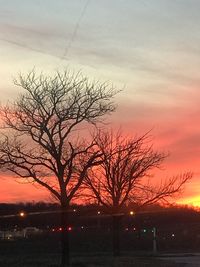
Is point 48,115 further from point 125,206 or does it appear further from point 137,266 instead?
point 125,206

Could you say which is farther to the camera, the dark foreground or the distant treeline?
the distant treeline

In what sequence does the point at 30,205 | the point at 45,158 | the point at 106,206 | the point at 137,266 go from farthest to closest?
1. the point at 30,205
2. the point at 106,206
3. the point at 45,158
4. the point at 137,266

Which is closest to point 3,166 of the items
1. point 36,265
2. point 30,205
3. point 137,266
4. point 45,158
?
point 45,158

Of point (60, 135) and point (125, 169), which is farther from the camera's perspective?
point (125, 169)

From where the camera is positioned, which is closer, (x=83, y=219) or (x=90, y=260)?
(x=90, y=260)

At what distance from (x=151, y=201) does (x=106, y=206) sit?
340 cm

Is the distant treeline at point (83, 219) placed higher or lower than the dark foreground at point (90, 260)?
higher

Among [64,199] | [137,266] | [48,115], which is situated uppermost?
[48,115]

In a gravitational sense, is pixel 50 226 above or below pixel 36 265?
above

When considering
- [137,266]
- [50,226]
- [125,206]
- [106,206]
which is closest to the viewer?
[137,266]

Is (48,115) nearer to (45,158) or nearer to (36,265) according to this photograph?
(45,158)

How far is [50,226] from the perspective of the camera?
124 metres

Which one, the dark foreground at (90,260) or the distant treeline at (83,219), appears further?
the distant treeline at (83,219)

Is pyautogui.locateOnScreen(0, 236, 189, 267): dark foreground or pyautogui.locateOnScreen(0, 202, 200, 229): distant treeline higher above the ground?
pyautogui.locateOnScreen(0, 202, 200, 229): distant treeline
